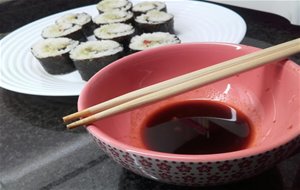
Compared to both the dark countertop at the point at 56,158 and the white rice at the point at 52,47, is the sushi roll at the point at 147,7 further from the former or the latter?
the dark countertop at the point at 56,158

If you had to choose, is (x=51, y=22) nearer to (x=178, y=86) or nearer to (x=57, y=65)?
(x=57, y=65)

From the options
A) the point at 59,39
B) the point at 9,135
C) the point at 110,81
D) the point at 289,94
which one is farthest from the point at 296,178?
the point at 59,39

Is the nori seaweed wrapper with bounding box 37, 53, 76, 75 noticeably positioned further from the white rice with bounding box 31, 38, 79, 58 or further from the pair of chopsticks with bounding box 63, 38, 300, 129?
the pair of chopsticks with bounding box 63, 38, 300, 129

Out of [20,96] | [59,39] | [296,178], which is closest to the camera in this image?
[296,178]

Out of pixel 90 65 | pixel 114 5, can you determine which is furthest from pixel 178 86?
pixel 114 5

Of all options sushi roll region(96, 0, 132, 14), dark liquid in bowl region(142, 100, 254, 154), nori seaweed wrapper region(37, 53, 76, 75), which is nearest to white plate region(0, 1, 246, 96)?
nori seaweed wrapper region(37, 53, 76, 75)

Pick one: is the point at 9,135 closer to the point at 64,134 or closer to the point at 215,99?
the point at 64,134
